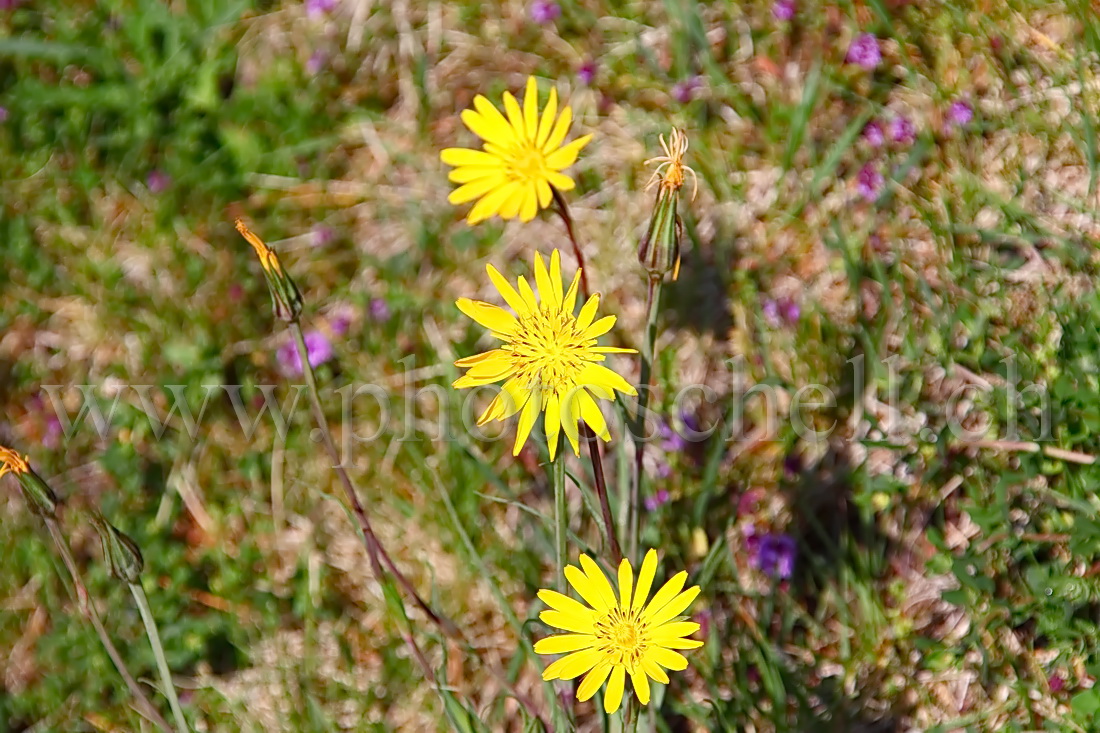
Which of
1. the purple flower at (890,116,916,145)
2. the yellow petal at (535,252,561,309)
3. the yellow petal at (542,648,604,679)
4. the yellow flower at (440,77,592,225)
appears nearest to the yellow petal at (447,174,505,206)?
the yellow flower at (440,77,592,225)

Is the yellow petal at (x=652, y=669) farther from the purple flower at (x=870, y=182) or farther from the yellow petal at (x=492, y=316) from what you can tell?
the purple flower at (x=870, y=182)

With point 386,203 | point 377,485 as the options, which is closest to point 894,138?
point 386,203

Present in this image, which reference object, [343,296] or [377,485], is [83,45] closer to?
[343,296]

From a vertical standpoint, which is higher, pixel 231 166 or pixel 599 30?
pixel 599 30

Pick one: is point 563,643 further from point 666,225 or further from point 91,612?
point 91,612

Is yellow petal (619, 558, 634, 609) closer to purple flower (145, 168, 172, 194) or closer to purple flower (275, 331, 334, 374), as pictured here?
purple flower (275, 331, 334, 374)
